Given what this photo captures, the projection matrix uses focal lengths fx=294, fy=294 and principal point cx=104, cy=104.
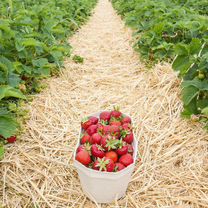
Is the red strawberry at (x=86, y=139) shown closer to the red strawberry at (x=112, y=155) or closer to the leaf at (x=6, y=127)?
the red strawberry at (x=112, y=155)

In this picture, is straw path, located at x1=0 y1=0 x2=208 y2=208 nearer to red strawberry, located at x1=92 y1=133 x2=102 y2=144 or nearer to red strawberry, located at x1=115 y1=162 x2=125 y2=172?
red strawberry, located at x1=115 y1=162 x2=125 y2=172

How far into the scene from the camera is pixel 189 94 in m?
2.72

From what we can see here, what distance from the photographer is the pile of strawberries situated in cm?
198

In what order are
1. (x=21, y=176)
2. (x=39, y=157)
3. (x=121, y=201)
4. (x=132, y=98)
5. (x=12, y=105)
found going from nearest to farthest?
(x=121, y=201)
(x=21, y=176)
(x=39, y=157)
(x=12, y=105)
(x=132, y=98)

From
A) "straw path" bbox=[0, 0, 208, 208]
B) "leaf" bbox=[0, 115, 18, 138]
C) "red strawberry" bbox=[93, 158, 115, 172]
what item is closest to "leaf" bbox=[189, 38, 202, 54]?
"straw path" bbox=[0, 0, 208, 208]

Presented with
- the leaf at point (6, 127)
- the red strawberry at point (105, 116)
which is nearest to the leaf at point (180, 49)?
the red strawberry at point (105, 116)

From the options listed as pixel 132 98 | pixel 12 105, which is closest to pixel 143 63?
pixel 132 98

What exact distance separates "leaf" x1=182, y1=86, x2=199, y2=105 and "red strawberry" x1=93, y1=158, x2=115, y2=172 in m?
1.10

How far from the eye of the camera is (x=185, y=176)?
2.35 m

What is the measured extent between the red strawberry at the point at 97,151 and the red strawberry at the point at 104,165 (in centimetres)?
5

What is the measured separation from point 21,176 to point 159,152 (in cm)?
120

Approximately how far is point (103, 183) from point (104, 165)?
17 centimetres

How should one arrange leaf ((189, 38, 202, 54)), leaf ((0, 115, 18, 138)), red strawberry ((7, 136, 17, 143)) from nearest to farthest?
leaf ((0, 115, 18, 138)) → red strawberry ((7, 136, 17, 143)) → leaf ((189, 38, 202, 54))

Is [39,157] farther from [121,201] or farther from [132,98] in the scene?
[132,98]
